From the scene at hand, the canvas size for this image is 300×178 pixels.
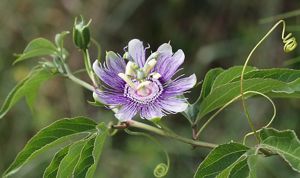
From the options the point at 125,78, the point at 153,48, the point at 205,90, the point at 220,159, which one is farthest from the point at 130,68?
the point at 153,48

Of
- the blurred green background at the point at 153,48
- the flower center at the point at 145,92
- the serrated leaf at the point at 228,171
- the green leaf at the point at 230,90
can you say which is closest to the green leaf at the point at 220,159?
the serrated leaf at the point at 228,171

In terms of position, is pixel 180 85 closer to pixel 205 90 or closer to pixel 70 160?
pixel 205 90

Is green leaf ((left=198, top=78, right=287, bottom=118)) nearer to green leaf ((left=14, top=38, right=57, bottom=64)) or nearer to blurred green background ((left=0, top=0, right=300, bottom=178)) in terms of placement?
green leaf ((left=14, top=38, right=57, bottom=64))

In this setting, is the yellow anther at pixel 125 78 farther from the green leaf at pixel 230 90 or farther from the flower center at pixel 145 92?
the green leaf at pixel 230 90

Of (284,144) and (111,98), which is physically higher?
(111,98)

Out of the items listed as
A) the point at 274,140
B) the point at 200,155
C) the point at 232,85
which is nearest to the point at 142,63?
the point at 232,85

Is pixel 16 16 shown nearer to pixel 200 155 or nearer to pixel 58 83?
pixel 58 83

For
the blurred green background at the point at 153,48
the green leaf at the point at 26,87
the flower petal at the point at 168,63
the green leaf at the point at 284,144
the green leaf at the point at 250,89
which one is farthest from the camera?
the blurred green background at the point at 153,48
